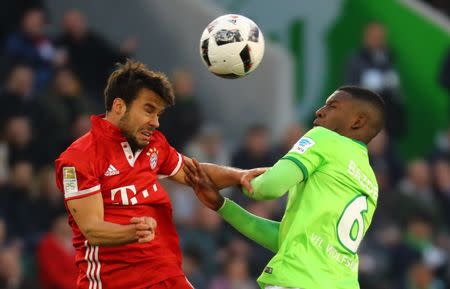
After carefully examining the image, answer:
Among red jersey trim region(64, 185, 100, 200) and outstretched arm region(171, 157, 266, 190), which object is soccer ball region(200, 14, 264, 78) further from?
red jersey trim region(64, 185, 100, 200)

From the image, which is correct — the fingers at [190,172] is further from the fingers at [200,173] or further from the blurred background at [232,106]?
the blurred background at [232,106]

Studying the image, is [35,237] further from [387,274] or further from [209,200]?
[209,200]

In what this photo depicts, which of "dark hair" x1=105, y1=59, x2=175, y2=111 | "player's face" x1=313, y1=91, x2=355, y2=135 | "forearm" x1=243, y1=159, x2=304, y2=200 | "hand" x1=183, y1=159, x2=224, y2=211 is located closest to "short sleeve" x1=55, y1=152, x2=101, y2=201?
"dark hair" x1=105, y1=59, x2=175, y2=111

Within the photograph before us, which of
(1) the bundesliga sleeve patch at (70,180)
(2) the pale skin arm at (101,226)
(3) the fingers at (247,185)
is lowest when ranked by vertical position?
(2) the pale skin arm at (101,226)

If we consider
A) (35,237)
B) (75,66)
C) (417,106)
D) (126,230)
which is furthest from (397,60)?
(126,230)

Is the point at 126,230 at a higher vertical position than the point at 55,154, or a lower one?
higher

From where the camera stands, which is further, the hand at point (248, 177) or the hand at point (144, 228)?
the hand at point (248, 177)

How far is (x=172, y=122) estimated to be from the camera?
14.3 meters

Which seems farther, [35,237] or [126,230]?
[35,237]

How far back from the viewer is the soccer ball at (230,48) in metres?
7.88

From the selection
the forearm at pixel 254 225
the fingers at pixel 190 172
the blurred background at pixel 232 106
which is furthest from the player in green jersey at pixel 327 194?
the blurred background at pixel 232 106

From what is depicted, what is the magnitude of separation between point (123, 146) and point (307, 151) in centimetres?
111

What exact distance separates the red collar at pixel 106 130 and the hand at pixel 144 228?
63 centimetres

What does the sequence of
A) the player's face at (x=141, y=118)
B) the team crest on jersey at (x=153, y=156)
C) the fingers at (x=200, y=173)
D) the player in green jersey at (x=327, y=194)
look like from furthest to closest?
the fingers at (x=200, y=173) → the team crest on jersey at (x=153, y=156) → the player's face at (x=141, y=118) → the player in green jersey at (x=327, y=194)
